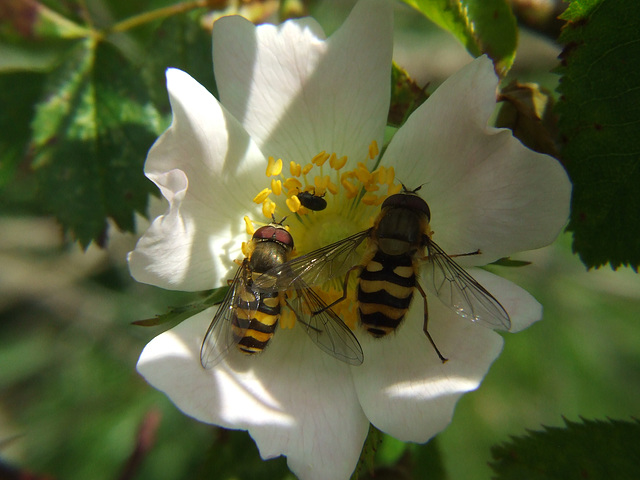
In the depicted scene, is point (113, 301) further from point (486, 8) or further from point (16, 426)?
point (486, 8)

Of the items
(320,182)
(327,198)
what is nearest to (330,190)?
(320,182)

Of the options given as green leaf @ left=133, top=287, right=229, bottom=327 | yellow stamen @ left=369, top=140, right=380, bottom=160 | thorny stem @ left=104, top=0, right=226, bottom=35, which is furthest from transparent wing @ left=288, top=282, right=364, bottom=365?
thorny stem @ left=104, top=0, right=226, bottom=35

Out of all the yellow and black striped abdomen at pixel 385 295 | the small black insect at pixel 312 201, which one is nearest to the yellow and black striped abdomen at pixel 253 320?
the yellow and black striped abdomen at pixel 385 295

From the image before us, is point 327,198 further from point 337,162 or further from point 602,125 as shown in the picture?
point 602,125

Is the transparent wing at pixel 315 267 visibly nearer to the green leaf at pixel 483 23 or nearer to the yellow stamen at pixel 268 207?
the yellow stamen at pixel 268 207

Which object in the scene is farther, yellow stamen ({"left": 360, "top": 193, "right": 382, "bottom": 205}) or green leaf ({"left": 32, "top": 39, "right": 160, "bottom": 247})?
green leaf ({"left": 32, "top": 39, "right": 160, "bottom": 247})

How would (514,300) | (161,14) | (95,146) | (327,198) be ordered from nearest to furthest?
(514,300), (327,198), (95,146), (161,14)

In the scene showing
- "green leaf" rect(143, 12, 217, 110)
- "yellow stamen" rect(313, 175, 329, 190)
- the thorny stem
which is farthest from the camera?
the thorny stem

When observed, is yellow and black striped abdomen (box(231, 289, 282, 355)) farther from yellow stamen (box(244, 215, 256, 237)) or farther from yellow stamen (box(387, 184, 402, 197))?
yellow stamen (box(387, 184, 402, 197))
